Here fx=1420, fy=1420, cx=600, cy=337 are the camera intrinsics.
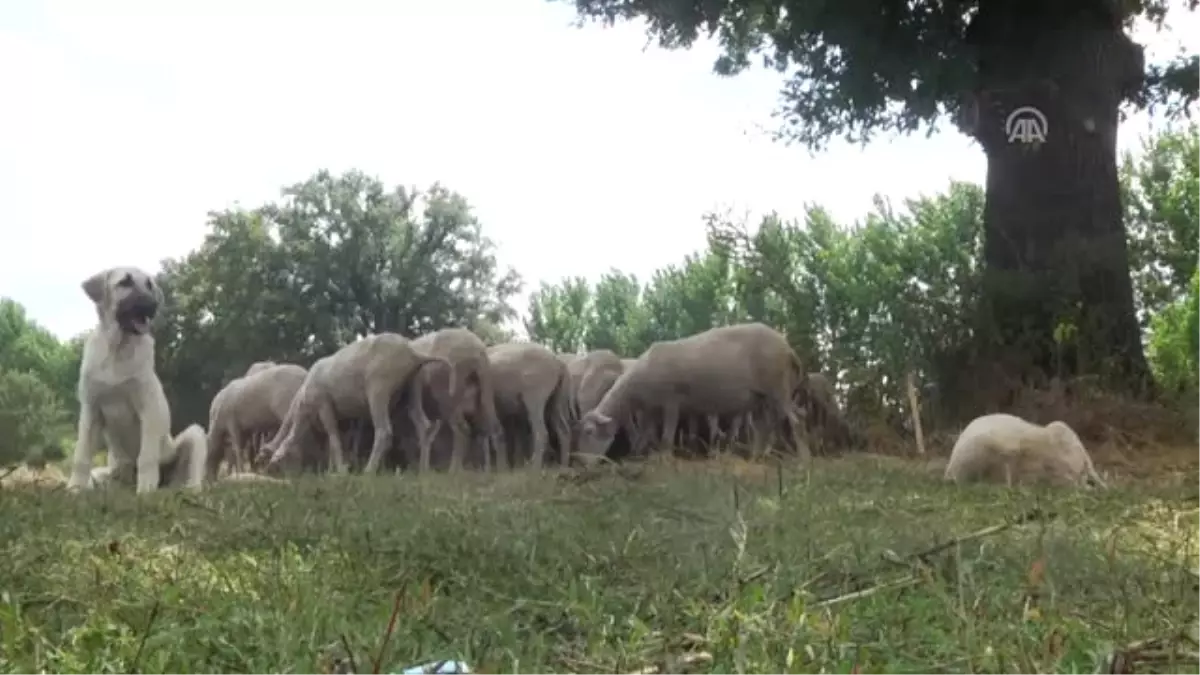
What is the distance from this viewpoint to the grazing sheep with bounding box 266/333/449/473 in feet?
25.5

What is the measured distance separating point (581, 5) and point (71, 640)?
867cm

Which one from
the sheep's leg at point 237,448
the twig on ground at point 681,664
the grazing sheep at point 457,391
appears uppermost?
the grazing sheep at point 457,391

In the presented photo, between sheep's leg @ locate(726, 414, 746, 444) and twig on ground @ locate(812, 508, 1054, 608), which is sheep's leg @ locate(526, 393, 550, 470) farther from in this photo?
twig on ground @ locate(812, 508, 1054, 608)

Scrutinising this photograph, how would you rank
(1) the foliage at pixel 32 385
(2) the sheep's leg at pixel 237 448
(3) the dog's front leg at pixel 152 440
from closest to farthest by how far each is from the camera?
1. (3) the dog's front leg at pixel 152 440
2. (2) the sheep's leg at pixel 237 448
3. (1) the foliage at pixel 32 385

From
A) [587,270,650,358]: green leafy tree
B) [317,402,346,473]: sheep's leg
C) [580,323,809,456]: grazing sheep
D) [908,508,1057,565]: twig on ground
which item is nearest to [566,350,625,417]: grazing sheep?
[580,323,809,456]: grazing sheep

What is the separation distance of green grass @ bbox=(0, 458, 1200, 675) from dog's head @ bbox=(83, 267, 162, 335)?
239 centimetres

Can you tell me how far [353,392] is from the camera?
789 centimetres

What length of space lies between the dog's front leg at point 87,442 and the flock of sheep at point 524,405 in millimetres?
1919

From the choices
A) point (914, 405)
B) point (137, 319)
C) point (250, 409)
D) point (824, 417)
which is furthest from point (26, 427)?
point (914, 405)

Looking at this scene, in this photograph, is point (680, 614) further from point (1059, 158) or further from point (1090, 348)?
point (1059, 158)

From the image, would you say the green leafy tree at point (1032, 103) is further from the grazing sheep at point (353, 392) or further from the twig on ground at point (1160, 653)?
the twig on ground at point (1160, 653)

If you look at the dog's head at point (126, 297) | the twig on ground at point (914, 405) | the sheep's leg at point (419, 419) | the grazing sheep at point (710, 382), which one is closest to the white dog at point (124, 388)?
the dog's head at point (126, 297)

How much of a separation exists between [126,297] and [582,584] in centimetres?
417

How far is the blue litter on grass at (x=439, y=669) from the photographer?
128cm
